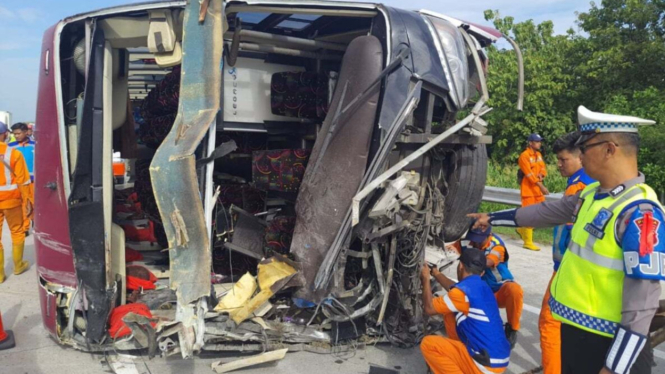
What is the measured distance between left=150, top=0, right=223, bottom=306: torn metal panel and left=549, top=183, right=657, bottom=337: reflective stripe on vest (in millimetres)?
1889

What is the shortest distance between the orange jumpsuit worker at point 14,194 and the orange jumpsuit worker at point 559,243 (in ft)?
16.5

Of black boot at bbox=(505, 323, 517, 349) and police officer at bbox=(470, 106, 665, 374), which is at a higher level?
police officer at bbox=(470, 106, 665, 374)

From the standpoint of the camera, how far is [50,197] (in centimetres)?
339

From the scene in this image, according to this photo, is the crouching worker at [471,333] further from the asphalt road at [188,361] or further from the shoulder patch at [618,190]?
the shoulder patch at [618,190]

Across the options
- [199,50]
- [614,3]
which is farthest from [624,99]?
[199,50]

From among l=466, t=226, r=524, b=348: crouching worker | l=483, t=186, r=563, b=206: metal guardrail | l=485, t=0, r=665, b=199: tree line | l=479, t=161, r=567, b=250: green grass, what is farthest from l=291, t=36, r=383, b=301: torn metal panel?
l=485, t=0, r=665, b=199: tree line

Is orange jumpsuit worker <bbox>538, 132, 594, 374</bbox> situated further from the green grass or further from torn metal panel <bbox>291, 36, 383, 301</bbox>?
the green grass

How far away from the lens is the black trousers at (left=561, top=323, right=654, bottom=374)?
195 cm

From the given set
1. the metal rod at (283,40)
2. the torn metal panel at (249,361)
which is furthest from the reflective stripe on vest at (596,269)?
the metal rod at (283,40)

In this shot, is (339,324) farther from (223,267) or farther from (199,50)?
(199,50)

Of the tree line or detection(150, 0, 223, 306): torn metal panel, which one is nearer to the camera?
detection(150, 0, 223, 306): torn metal panel

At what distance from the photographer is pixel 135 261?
4.85 metres

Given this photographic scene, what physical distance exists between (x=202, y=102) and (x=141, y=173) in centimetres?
290

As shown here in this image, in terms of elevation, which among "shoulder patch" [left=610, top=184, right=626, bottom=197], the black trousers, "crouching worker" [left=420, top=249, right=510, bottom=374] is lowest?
"crouching worker" [left=420, top=249, right=510, bottom=374]
